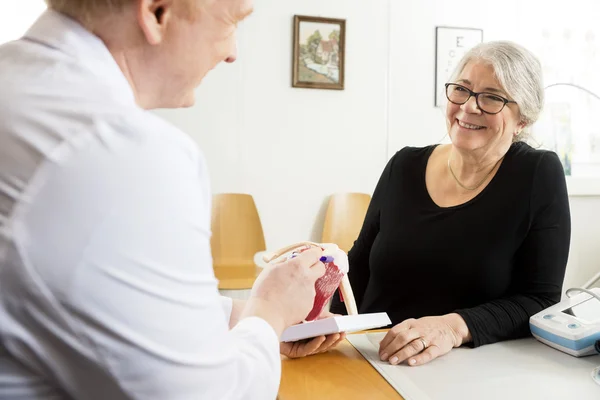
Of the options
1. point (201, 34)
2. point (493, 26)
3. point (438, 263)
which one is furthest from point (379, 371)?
point (493, 26)

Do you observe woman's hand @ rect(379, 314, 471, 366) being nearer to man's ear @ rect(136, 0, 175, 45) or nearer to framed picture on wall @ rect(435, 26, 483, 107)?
man's ear @ rect(136, 0, 175, 45)

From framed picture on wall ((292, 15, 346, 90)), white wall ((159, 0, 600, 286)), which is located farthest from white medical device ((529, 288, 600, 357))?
framed picture on wall ((292, 15, 346, 90))

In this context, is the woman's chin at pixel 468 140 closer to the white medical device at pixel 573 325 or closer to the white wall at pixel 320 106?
the white medical device at pixel 573 325

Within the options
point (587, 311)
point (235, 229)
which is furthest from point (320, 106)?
point (587, 311)

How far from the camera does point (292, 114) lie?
341cm

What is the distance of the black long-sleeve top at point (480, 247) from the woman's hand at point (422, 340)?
169mm

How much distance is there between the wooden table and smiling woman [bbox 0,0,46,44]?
2847 millimetres

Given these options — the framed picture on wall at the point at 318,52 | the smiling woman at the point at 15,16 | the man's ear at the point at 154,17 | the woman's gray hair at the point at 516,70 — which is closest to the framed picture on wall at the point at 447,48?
the framed picture on wall at the point at 318,52

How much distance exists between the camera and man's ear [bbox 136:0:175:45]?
580 millimetres

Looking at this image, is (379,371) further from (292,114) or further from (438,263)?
(292,114)

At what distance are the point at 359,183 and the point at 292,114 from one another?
614 millimetres

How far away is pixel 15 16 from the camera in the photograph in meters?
3.12

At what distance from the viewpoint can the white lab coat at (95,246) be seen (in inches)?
18.1

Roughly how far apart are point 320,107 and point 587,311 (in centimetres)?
244
